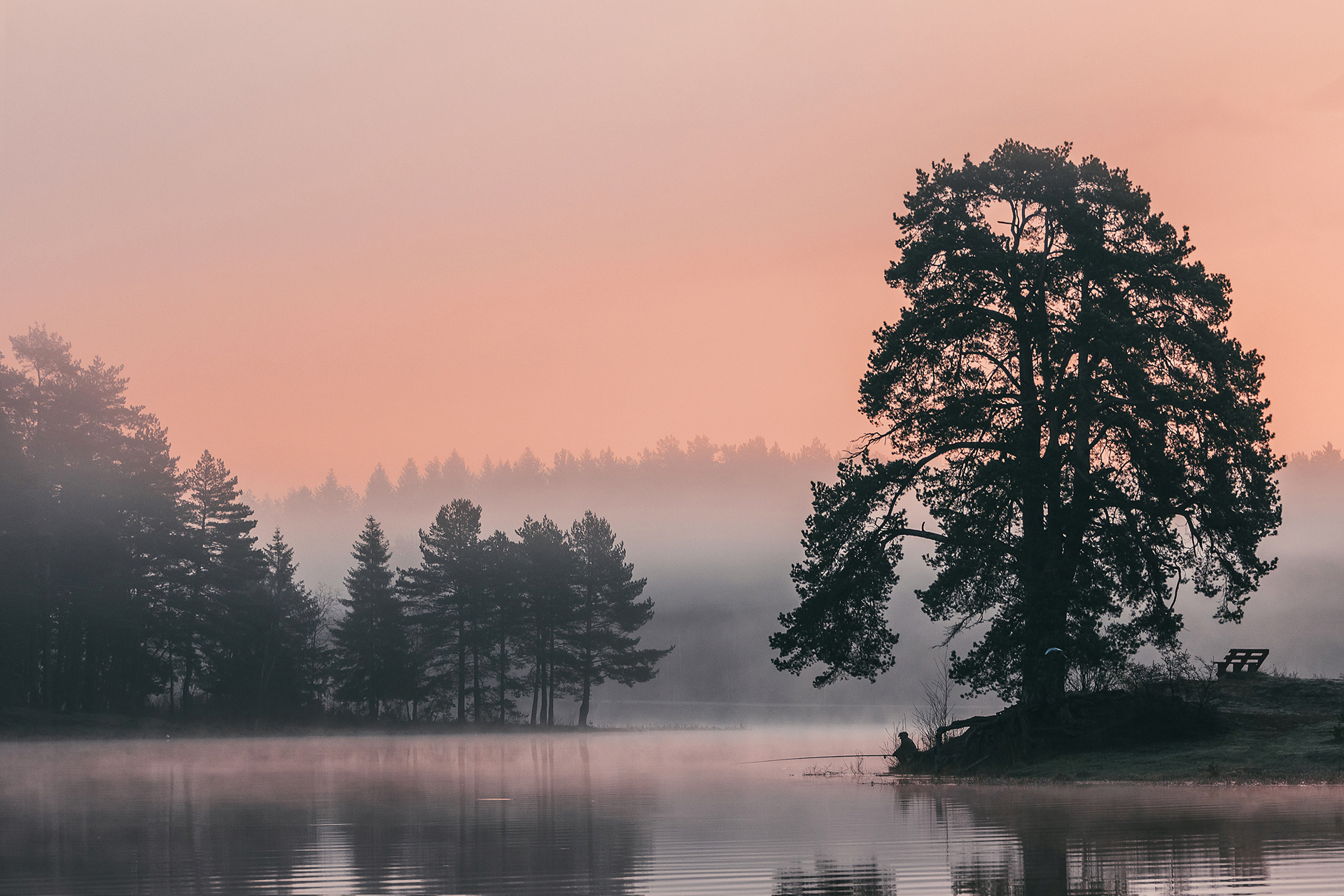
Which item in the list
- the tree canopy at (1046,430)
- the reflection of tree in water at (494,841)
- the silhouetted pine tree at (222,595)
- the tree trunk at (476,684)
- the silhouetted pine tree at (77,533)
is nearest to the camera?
the reflection of tree in water at (494,841)

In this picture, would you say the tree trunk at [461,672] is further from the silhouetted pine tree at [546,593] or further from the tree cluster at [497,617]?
the silhouetted pine tree at [546,593]

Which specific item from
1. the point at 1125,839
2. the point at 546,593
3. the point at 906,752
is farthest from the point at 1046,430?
the point at 546,593

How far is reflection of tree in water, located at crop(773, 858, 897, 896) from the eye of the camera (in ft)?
46.1

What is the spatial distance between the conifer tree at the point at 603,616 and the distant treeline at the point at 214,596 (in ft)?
0.47

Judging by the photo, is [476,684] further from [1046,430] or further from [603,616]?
[1046,430]

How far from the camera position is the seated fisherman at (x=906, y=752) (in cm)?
3600

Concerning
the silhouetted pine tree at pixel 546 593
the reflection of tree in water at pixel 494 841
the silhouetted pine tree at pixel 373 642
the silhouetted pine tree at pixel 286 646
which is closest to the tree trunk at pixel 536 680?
the silhouetted pine tree at pixel 546 593

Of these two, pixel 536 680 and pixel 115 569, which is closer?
pixel 115 569

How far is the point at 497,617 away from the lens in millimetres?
93625

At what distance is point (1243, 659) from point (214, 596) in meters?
65.0

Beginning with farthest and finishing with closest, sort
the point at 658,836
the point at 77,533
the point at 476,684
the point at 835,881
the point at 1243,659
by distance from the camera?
the point at 476,684 < the point at 77,533 < the point at 1243,659 < the point at 658,836 < the point at 835,881

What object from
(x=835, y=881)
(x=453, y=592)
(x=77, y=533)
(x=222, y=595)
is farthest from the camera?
(x=453, y=592)

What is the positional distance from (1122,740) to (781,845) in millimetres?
17851

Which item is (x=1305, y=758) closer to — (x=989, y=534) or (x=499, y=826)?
Answer: (x=989, y=534)
